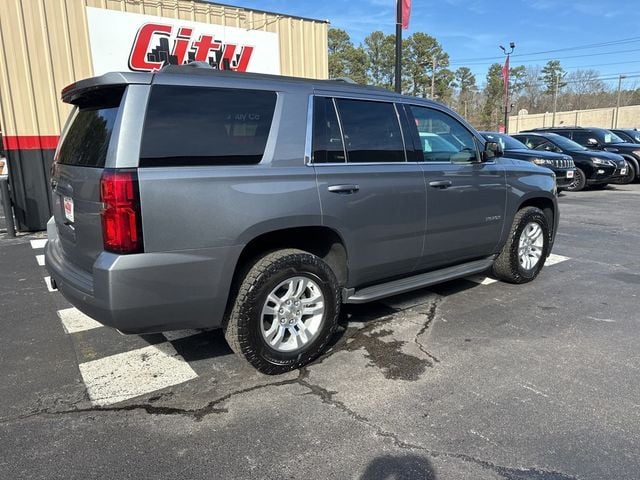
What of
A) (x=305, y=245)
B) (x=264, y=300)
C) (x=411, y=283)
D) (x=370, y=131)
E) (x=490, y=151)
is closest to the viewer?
(x=264, y=300)

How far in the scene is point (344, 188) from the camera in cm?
349

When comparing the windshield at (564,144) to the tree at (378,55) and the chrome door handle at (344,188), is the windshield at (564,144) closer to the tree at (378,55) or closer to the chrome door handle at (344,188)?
the chrome door handle at (344,188)

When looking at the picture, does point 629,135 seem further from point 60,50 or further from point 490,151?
point 60,50

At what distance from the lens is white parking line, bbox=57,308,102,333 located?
14.1 ft

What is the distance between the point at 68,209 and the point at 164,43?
7666mm

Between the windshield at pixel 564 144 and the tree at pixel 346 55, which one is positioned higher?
the tree at pixel 346 55

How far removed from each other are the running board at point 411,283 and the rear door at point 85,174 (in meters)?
1.86

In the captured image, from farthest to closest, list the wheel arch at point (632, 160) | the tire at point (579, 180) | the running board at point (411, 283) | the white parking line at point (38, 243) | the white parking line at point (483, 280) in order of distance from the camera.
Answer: the wheel arch at point (632, 160) < the tire at point (579, 180) < the white parking line at point (38, 243) < the white parking line at point (483, 280) < the running board at point (411, 283)

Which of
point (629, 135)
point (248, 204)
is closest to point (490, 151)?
point (248, 204)

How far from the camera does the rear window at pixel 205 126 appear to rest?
2807mm

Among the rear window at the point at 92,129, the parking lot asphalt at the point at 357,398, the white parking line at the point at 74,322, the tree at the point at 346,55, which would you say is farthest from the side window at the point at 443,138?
the tree at the point at 346,55

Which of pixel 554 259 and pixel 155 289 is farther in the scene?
pixel 554 259

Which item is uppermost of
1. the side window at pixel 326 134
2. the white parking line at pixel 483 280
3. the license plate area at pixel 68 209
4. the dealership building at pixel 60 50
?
the dealership building at pixel 60 50

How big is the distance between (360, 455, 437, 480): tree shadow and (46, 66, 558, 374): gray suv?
42.8 inches
